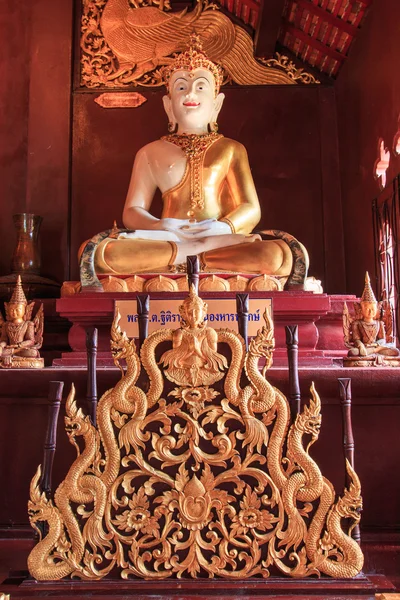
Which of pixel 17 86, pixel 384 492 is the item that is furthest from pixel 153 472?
pixel 17 86

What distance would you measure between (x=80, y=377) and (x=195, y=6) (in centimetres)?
365

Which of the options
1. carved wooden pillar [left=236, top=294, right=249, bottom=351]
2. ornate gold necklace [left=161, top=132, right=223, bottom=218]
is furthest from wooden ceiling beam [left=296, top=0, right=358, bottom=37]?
carved wooden pillar [left=236, top=294, right=249, bottom=351]

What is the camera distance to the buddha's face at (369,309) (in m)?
2.68

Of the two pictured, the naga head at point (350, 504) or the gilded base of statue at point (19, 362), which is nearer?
the naga head at point (350, 504)

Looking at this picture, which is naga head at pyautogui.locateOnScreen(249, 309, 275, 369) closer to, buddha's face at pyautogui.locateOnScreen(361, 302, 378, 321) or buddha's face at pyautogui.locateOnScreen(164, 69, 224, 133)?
buddha's face at pyautogui.locateOnScreen(361, 302, 378, 321)

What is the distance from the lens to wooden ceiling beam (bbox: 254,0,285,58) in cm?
418

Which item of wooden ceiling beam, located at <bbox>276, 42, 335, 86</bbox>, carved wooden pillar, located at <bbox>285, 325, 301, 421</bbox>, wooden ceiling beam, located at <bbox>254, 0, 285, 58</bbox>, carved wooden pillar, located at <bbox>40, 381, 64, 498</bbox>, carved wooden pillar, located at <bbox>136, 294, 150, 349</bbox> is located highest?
wooden ceiling beam, located at <bbox>254, 0, 285, 58</bbox>

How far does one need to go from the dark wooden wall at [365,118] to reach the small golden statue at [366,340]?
1110 millimetres

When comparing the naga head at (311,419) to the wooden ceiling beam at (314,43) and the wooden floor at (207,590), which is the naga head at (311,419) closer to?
the wooden floor at (207,590)

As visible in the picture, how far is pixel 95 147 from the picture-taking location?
4789 millimetres

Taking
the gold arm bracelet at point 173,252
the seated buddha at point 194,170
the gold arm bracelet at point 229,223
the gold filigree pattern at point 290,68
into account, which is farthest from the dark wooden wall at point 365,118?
the gold arm bracelet at point 173,252

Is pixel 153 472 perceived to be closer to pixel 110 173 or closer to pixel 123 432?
pixel 123 432

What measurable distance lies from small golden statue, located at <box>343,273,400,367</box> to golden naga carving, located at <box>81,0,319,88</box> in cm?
262

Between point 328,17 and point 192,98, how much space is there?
1045 mm
